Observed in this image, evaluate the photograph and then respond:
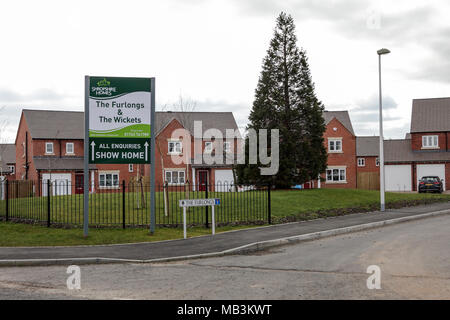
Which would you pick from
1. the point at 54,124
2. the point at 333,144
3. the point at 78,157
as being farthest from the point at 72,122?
the point at 333,144

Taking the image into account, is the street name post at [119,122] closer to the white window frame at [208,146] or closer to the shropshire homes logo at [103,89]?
the shropshire homes logo at [103,89]

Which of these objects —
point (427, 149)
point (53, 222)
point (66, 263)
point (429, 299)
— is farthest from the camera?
point (427, 149)

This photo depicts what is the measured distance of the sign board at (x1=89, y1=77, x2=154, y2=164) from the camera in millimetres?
15203

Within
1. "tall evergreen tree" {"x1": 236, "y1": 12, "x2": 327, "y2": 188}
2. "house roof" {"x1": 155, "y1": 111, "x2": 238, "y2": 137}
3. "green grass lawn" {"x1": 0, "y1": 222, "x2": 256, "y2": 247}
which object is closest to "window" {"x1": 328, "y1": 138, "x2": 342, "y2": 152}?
"house roof" {"x1": 155, "y1": 111, "x2": 238, "y2": 137}

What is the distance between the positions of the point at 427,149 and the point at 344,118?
925 centimetres

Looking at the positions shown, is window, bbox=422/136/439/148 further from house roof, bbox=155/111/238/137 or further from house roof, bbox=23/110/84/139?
house roof, bbox=23/110/84/139

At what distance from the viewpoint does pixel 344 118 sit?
178 feet

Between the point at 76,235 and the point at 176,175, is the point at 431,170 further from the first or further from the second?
the point at 76,235

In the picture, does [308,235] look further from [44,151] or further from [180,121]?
[44,151]

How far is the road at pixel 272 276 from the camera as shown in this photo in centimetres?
763

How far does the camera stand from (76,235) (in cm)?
1498

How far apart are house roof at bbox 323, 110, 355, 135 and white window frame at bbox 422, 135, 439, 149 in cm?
735

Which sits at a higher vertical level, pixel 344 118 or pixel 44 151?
pixel 344 118
